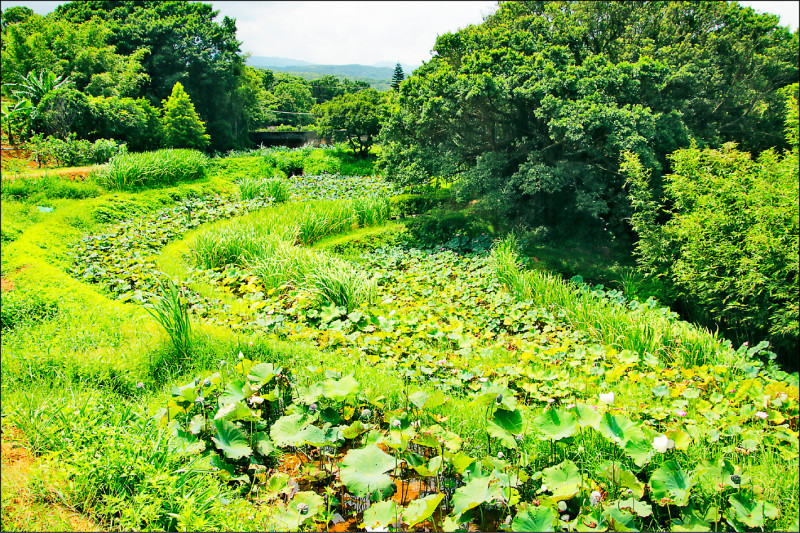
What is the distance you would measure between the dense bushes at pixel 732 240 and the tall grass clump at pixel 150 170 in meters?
9.43

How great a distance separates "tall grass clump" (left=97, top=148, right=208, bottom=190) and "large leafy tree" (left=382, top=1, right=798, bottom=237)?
4956mm

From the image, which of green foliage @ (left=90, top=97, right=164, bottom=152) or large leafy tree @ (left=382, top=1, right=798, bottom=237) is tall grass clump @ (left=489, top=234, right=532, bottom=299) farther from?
green foliage @ (left=90, top=97, right=164, bottom=152)

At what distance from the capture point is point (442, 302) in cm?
573

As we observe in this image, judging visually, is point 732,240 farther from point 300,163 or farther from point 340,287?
point 300,163

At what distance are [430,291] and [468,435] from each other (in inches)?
121

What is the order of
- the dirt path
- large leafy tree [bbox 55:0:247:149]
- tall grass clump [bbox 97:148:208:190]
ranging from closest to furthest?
the dirt path < tall grass clump [bbox 97:148:208:190] < large leafy tree [bbox 55:0:247:149]

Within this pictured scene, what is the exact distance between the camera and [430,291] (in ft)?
19.4

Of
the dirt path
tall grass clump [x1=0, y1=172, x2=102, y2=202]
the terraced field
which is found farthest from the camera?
tall grass clump [x1=0, y1=172, x2=102, y2=202]

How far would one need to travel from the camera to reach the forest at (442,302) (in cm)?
237

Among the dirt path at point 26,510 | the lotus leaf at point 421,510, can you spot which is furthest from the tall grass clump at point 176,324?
the lotus leaf at point 421,510

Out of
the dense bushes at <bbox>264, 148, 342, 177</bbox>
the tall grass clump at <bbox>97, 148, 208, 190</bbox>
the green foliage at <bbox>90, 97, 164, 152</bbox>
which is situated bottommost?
the tall grass clump at <bbox>97, 148, 208, 190</bbox>

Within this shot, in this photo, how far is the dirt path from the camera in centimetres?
196

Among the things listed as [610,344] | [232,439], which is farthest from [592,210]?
[232,439]

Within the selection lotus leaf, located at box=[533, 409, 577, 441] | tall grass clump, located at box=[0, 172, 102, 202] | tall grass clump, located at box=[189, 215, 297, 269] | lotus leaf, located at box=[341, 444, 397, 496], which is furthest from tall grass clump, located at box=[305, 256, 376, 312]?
tall grass clump, located at box=[0, 172, 102, 202]
